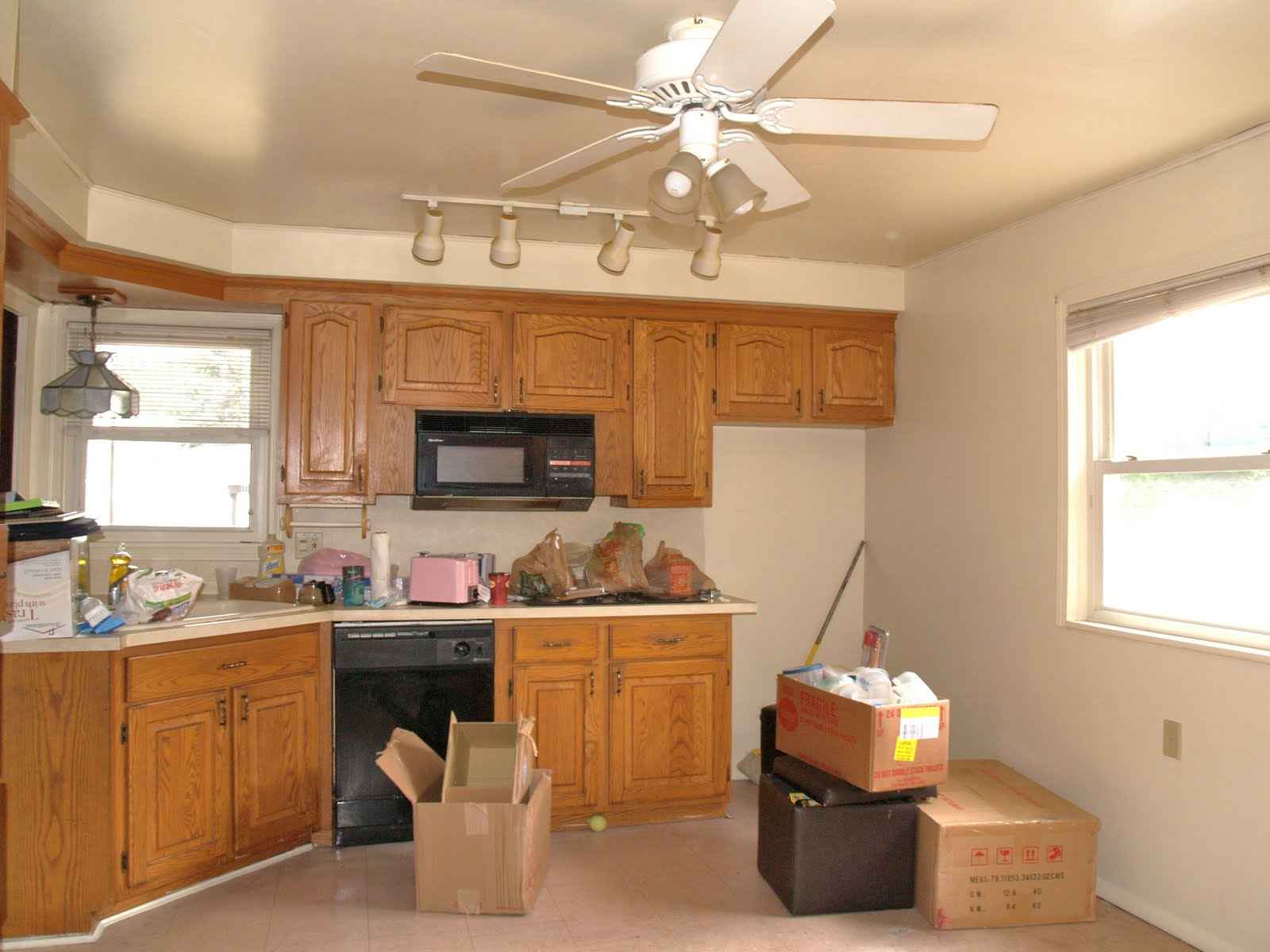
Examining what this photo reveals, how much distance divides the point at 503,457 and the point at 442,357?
1.62 feet

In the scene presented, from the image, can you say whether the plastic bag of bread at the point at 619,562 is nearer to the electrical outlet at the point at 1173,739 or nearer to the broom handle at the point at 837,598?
the broom handle at the point at 837,598

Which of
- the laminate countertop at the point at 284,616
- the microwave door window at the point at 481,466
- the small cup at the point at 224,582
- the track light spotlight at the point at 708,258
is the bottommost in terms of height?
the laminate countertop at the point at 284,616

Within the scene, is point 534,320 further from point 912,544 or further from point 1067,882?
point 1067,882

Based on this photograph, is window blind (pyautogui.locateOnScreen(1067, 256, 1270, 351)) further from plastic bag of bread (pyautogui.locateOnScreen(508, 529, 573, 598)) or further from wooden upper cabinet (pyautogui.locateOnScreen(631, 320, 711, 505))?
plastic bag of bread (pyautogui.locateOnScreen(508, 529, 573, 598))

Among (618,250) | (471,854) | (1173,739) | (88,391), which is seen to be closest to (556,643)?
(471,854)

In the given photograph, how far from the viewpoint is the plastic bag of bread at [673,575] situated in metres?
4.02

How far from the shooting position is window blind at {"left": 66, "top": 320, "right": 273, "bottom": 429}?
3951 millimetres

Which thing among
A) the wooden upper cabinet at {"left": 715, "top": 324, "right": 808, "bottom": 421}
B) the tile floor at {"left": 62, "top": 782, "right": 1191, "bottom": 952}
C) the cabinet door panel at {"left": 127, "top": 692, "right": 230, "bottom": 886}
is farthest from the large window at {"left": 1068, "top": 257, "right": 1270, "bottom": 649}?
the cabinet door panel at {"left": 127, "top": 692, "right": 230, "bottom": 886}

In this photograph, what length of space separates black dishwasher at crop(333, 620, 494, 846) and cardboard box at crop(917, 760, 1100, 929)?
1.74m

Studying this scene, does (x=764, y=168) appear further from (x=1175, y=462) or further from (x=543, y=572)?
(x=543, y=572)

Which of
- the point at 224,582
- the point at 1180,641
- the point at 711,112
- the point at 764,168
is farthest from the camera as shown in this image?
the point at 224,582

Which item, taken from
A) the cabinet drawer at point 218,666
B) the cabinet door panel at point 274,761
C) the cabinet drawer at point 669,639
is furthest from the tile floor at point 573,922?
the cabinet drawer at point 669,639

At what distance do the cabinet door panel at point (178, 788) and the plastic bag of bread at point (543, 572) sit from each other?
1.23m

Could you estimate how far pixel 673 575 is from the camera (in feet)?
13.2
